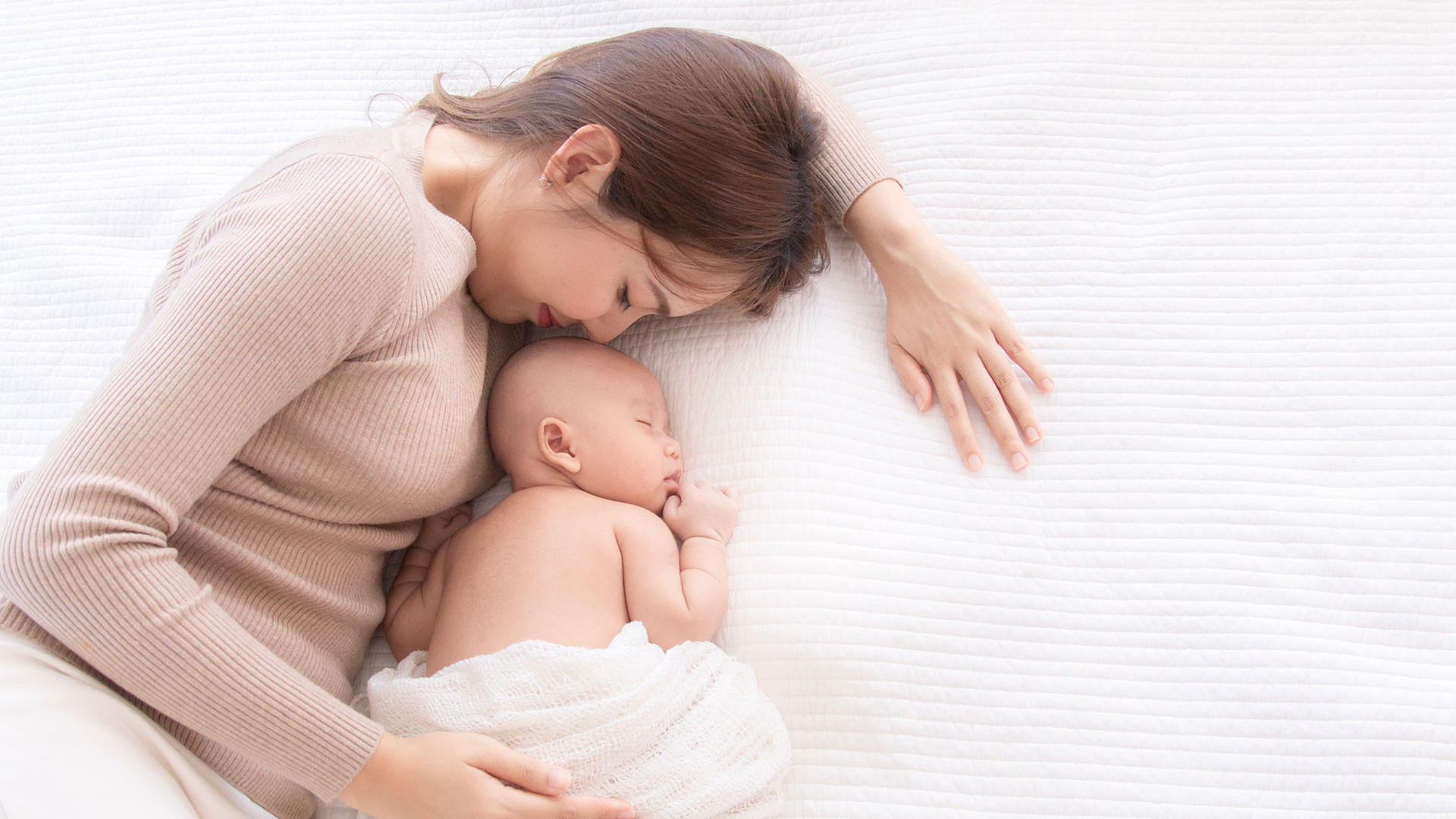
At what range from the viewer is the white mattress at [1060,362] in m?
1.00

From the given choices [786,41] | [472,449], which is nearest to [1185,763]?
[472,449]

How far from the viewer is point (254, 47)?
1.47 metres

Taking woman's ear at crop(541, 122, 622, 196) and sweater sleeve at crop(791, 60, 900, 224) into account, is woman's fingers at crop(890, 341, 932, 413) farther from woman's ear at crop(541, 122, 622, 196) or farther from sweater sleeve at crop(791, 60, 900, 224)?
woman's ear at crop(541, 122, 622, 196)

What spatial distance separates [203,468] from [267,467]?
0.11m

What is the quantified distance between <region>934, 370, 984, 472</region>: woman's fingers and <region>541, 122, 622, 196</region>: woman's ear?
48 cm

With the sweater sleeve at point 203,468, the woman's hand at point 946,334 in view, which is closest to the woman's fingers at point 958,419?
the woman's hand at point 946,334

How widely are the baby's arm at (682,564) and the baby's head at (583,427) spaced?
1.7 inches

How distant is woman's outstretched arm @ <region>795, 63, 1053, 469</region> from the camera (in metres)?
1.16

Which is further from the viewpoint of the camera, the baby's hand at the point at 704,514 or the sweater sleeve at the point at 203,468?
the baby's hand at the point at 704,514

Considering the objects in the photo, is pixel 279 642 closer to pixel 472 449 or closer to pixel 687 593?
pixel 472 449

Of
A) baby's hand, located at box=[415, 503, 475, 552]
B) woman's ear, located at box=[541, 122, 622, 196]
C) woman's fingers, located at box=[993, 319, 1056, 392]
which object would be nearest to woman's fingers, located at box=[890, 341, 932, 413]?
woman's fingers, located at box=[993, 319, 1056, 392]

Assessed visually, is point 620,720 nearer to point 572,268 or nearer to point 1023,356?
point 572,268

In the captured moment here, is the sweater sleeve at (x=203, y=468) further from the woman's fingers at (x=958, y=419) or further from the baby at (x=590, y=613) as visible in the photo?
the woman's fingers at (x=958, y=419)

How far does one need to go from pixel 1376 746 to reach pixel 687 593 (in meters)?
0.72
